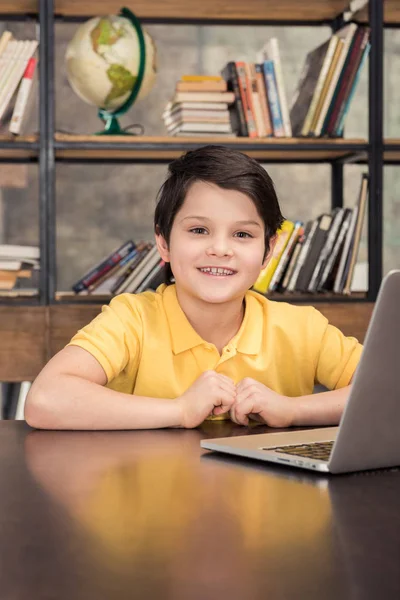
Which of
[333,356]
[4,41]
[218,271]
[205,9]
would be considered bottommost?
[333,356]

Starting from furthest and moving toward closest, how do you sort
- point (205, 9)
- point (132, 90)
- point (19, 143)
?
point (205, 9) → point (132, 90) → point (19, 143)

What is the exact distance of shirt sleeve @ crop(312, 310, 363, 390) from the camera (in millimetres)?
1570

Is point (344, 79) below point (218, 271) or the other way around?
the other way around

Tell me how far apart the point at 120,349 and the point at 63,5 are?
172 centimetres

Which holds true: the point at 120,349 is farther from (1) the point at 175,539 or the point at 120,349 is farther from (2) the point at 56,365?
(1) the point at 175,539

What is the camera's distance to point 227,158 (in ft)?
4.93

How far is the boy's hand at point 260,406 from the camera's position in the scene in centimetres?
123

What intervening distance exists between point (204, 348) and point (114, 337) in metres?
0.17

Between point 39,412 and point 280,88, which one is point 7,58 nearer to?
point 280,88

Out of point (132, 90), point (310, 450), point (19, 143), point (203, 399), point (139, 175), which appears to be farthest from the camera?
point (139, 175)

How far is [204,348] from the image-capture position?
1515mm

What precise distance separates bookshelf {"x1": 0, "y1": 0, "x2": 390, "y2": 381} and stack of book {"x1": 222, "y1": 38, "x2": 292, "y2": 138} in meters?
0.05

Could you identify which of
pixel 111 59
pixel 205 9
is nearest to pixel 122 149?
pixel 111 59

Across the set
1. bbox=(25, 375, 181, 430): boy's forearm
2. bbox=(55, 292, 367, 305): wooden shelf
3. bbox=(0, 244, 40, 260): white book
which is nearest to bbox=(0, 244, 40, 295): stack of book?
bbox=(0, 244, 40, 260): white book
